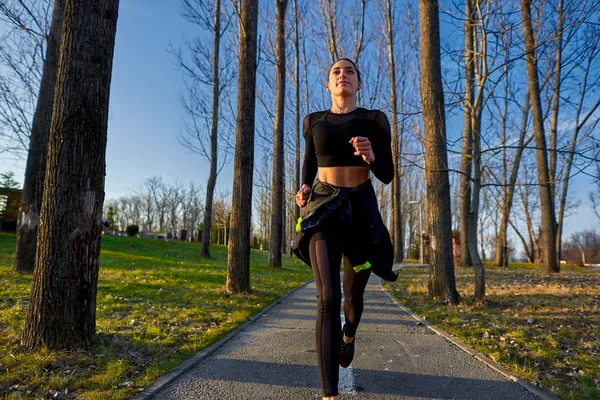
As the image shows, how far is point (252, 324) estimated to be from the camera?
18.1 ft

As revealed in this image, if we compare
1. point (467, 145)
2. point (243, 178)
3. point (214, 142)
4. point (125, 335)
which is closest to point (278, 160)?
point (214, 142)

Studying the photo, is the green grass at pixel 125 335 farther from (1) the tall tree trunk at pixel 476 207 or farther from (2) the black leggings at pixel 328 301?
(1) the tall tree trunk at pixel 476 207

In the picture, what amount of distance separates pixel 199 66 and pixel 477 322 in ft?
60.5

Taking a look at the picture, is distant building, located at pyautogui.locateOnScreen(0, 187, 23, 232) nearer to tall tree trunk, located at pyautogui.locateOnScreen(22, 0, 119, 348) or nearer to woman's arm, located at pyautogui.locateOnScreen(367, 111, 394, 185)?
tall tree trunk, located at pyautogui.locateOnScreen(22, 0, 119, 348)

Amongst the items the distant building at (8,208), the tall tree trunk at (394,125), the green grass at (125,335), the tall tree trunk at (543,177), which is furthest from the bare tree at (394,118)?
the distant building at (8,208)

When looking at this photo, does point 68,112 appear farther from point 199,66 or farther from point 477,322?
point 199,66

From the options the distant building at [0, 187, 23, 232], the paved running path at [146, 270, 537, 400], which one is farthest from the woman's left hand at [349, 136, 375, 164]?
the distant building at [0, 187, 23, 232]

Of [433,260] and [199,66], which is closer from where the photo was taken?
[433,260]

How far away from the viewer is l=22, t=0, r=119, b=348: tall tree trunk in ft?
11.9

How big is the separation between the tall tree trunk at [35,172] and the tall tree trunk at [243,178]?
5324 millimetres

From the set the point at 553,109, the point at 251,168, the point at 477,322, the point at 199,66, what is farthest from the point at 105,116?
the point at 553,109

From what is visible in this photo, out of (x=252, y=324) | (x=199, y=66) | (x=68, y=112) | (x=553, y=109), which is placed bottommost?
(x=252, y=324)

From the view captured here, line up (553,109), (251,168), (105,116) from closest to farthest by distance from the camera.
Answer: (105,116) → (251,168) → (553,109)

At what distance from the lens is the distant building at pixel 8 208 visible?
29.2 m
